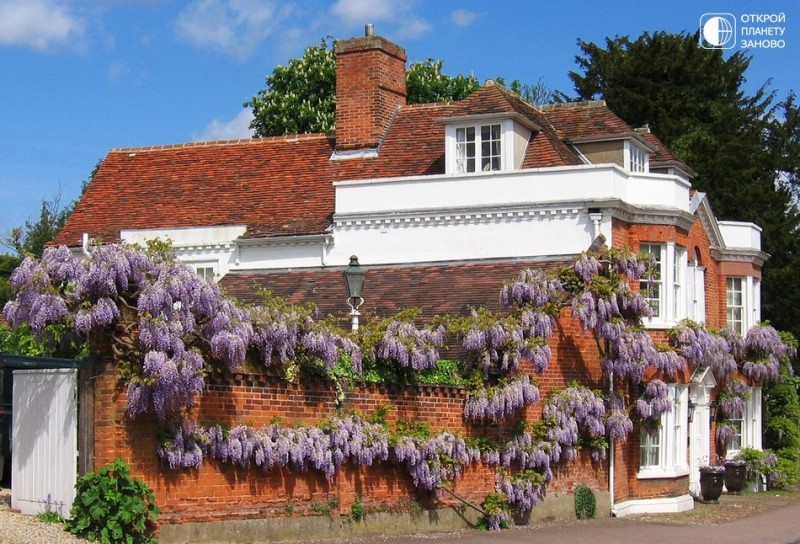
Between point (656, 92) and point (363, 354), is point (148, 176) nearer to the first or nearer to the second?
point (363, 354)

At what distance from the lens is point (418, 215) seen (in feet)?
92.9

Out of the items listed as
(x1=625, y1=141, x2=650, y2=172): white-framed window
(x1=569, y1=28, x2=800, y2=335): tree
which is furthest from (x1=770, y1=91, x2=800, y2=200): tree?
(x1=625, y1=141, x2=650, y2=172): white-framed window

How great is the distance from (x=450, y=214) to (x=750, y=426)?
1034 centimetres

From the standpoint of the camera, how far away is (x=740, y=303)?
3294cm

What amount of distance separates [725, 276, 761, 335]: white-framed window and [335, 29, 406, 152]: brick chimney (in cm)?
966

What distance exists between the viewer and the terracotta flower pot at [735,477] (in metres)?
30.8

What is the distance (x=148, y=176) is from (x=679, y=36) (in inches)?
872

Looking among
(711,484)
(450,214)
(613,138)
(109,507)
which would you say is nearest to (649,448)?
(711,484)

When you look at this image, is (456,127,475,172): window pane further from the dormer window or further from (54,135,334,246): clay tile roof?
(54,135,334,246): clay tile roof

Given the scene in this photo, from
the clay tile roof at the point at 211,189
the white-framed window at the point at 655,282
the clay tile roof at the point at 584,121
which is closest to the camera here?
the white-framed window at the point at 655,282

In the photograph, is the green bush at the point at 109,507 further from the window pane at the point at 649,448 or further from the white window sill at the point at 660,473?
the window pane at the point at 649,448

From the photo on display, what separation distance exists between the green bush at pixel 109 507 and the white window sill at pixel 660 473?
13.6 meters

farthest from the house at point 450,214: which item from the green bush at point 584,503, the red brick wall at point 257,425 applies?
the red brick wall at point 257,425

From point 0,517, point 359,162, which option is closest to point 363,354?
point 0,517
